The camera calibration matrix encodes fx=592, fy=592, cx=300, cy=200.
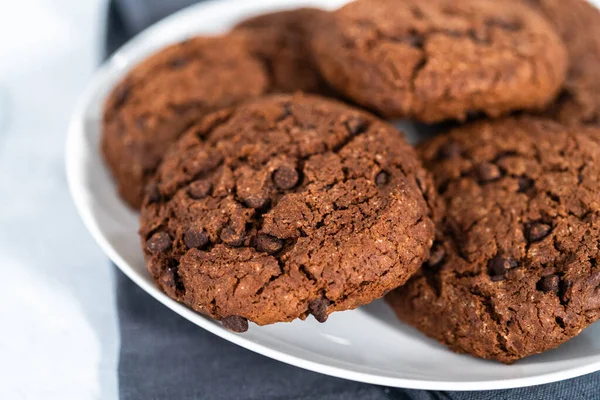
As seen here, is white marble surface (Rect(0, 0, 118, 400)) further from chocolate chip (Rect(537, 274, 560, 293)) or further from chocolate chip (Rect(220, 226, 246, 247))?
chocolate chip (Rect(537, 274, 560, 293))

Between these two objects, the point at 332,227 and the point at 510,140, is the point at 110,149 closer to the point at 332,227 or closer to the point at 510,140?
the point at 332,227

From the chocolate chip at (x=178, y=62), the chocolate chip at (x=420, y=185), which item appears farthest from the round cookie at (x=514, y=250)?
the chocolate chip at (x=178, y=62)

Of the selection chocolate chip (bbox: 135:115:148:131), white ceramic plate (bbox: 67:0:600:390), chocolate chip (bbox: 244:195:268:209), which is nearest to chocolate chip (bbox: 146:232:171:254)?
white ceramic plate (bbox: 67:0:600:390)

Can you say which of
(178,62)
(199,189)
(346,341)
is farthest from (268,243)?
(178,62)

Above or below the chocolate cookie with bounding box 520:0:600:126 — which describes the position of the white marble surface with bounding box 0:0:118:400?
below

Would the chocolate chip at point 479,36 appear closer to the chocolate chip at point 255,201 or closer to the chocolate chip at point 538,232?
the chocolate chip at point 538,232

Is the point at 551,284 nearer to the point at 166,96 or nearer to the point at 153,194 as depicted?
the point at 153,194

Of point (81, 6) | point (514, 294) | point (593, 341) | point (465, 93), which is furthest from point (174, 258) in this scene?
point (81, 6)
